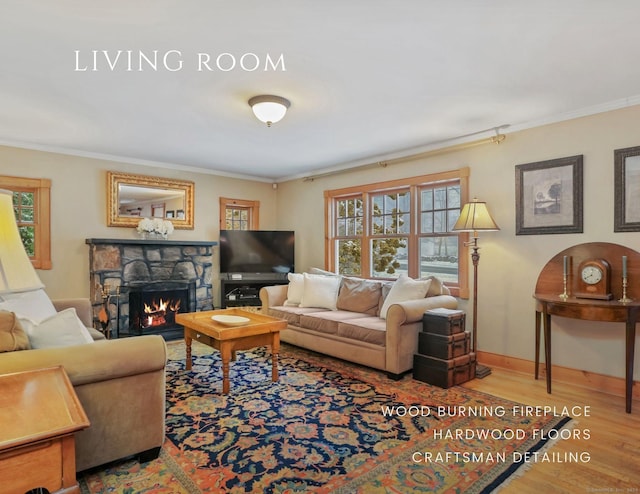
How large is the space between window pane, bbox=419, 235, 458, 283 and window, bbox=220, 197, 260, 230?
119 inches

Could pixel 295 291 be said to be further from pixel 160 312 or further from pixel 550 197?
pixel 550 197

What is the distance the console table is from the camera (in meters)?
2.78

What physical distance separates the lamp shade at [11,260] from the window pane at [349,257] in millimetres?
4563

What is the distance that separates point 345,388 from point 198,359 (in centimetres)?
173

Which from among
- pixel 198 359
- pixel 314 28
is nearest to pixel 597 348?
pixel 314 28

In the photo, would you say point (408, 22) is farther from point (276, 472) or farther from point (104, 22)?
point (276, 472)

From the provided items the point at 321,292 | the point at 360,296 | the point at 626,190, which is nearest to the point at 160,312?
the point at 321,292

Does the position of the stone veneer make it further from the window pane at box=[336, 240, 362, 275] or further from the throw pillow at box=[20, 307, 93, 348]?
the throw pillow at box=[20, 307, 93, 348]

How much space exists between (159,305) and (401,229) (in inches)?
136

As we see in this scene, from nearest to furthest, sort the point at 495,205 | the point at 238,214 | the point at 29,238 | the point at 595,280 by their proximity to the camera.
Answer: the point at 595,280, the point at 495,205, the point at 29,238, the point at 238,214

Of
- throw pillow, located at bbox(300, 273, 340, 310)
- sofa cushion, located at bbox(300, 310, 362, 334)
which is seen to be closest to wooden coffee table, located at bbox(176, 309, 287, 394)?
sofa cushion, located at bbox(300, 310, 362, 334)

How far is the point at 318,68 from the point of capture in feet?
8.57

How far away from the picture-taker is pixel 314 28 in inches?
84.4

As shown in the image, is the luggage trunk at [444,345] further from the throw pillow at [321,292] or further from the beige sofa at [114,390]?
the beige sofa at [114,390]
